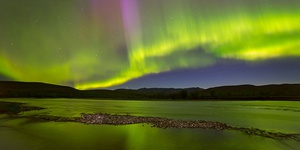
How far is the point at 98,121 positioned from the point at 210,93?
13078 centimetres

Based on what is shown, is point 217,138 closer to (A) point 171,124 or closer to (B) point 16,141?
(A) point 171,124

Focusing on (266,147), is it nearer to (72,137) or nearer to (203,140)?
(203,140)

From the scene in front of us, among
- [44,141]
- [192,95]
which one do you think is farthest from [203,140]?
[192,95]

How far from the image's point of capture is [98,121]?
2975 cm

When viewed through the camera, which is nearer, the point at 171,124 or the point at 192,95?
the point at 171,124

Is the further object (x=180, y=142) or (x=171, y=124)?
(x=171, y=124)

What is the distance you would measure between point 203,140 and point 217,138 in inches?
63.3

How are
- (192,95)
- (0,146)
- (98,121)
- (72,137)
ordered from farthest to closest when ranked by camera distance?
(192,95) → (98,121) → (72,137) → (0,146)

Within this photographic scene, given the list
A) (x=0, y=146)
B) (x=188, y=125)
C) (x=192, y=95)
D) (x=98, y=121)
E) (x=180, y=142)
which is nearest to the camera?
(x=0, y=146)

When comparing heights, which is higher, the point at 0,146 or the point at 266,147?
the point at 0,146

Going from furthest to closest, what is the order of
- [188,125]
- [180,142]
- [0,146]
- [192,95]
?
1. [192,95]
2. [188,125]
3. [180,142]
4. [0,146]

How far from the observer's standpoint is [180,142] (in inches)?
704

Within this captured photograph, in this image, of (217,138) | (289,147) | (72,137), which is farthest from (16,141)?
(289,147)

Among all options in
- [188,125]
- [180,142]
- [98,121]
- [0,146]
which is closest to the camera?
[0,146]
